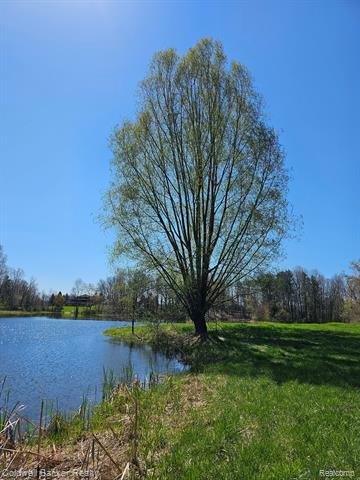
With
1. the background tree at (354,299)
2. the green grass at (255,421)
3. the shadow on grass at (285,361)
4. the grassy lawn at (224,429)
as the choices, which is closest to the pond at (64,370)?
the shadow on grass at (285,361)

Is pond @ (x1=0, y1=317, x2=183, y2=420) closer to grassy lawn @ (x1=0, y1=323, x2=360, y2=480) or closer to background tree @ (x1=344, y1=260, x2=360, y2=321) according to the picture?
grassy lawn @ (x1=0, y1=323, x2=360, y2=480)

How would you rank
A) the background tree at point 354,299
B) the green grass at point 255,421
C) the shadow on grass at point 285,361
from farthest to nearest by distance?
the background tree at point 354,299
the shadow on grass at point 285,361
the green grass at point 255,421

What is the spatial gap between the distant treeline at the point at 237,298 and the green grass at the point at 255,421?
924 cm

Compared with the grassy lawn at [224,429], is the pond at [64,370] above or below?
below

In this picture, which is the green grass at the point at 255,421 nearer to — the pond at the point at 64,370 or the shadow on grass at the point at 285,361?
the shadow on grass at the point at 285,361

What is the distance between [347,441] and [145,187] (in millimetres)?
16717

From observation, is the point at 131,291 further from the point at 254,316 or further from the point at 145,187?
the point at 254,316

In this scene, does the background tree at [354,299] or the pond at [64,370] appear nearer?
the pond at [64,370]

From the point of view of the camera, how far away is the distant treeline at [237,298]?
67.4 feet

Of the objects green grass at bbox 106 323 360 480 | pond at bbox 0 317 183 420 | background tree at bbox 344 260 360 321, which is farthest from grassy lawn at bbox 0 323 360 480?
background tree at bbox 344 260 360 321

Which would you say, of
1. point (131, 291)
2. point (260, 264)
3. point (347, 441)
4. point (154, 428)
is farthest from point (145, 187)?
point (347, 441)

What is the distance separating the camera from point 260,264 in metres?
20.1

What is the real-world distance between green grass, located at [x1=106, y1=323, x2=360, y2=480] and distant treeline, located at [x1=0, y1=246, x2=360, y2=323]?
30.3 ft

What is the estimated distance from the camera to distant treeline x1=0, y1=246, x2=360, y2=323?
2053 cm
